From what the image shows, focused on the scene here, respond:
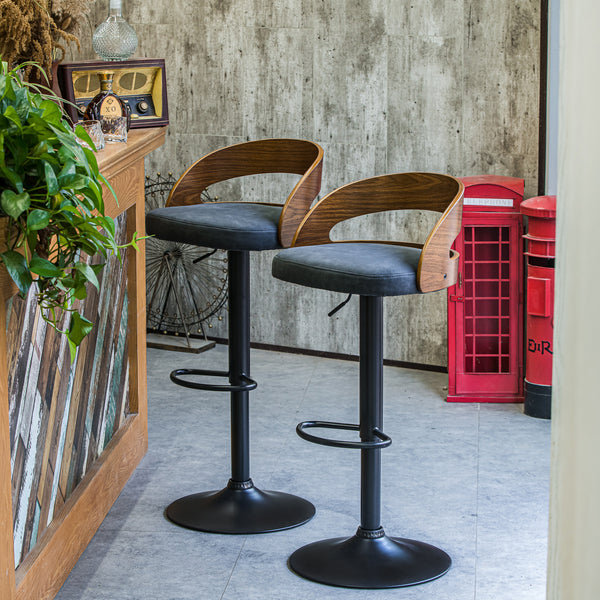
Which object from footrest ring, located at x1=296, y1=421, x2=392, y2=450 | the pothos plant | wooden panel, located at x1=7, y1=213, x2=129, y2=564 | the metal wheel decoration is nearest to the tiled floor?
wooden panel, located at x1=7, y1=213, x2=129, y2=564

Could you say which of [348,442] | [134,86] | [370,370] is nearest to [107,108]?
[134,86]

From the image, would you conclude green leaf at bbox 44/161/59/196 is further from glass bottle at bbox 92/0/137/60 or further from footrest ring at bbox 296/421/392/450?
glass bottle at bbox 92/0/137/60

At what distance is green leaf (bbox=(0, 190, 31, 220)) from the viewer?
6.01 feet

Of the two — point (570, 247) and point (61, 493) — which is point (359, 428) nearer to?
point (61, 493)

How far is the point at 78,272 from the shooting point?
2.06 meters

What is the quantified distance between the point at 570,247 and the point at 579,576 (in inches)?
8.2

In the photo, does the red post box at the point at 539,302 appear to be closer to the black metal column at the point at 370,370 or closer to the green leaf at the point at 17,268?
the black metal column at the point at 370,370

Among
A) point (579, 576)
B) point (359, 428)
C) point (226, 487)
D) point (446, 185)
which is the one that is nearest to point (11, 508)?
point (359, 428)

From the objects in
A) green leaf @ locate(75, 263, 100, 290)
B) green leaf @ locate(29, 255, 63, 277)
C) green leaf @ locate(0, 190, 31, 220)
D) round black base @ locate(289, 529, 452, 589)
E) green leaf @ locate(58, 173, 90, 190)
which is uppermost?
green leaf @ locate(58, 173, 90, 190)

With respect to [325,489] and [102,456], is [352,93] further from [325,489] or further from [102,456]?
[102,456]

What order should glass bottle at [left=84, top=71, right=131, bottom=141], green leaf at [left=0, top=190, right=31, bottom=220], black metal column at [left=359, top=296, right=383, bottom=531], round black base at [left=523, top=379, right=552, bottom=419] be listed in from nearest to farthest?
1. green leaf at [left=0, top=190, right=31, bottom=220]
2. black metal column at [left=359, top=296, right=383, bottom=531]
3. glass bottle at [left=84, top=71, right=131, bottom=141]
4. round black base at [left=523, top=379, right=552, bottom=419]

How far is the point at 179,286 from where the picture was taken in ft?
18.4

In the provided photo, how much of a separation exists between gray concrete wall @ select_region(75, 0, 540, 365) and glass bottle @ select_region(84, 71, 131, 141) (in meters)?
2.13

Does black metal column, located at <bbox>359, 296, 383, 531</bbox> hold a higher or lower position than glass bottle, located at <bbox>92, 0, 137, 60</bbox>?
lower
